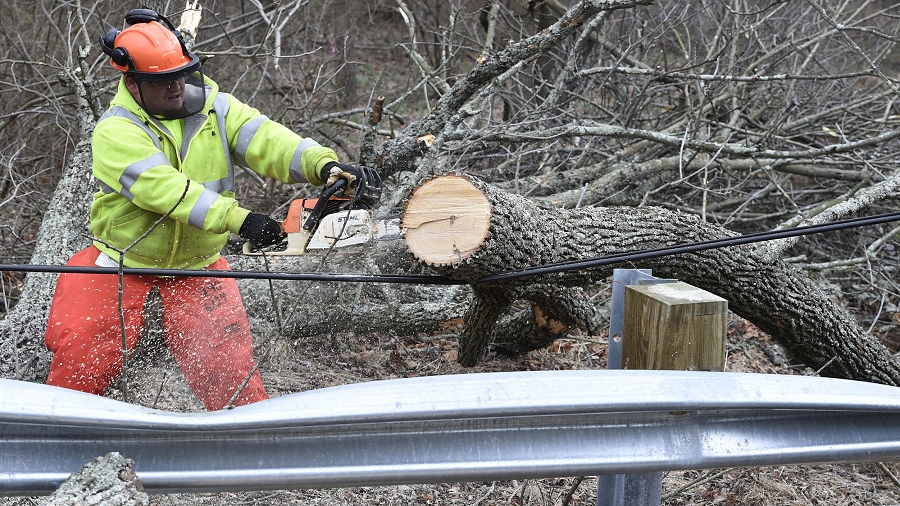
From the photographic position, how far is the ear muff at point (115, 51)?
109 inches

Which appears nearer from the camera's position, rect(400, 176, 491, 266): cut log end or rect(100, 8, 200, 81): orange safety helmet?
rect(400, 176, 491, 266): cut log end

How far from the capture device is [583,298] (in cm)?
369

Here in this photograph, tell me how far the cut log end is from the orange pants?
1.15 metres

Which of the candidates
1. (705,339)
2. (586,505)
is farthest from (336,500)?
(705,339)

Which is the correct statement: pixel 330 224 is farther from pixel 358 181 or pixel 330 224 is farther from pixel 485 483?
pixel 485 483

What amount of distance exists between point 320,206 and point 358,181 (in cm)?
18

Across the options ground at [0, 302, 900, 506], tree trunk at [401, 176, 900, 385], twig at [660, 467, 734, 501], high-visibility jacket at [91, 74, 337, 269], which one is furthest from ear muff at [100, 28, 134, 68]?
twig at [660, 467, 734, 501]

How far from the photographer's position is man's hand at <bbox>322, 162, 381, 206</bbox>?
2.85m

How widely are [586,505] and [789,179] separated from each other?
4.16 metres

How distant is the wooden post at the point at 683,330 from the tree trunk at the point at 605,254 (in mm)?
697

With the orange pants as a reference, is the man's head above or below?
above

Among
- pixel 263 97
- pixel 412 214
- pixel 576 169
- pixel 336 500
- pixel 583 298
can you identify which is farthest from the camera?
pixel 263 97

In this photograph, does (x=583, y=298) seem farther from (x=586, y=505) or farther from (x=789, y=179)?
(x=789, y=179)

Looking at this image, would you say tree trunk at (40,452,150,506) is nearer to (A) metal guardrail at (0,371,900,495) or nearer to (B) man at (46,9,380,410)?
(A) metal guardrail at (0,371,900,495)
